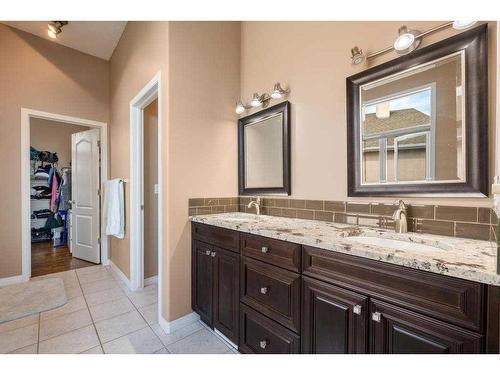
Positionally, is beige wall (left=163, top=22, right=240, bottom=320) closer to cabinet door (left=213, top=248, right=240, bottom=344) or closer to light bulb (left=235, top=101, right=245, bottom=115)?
light bulb (left=235, top=101, right=245, bottom=115)

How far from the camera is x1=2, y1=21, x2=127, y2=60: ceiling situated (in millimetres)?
2717

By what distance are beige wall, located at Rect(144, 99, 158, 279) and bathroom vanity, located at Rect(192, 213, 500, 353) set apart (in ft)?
4.45

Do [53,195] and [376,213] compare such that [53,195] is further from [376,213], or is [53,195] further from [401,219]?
[401,219]

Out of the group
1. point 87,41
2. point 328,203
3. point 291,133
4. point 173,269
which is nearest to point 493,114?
point 328,203

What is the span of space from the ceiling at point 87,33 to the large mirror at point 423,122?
9.83 ft

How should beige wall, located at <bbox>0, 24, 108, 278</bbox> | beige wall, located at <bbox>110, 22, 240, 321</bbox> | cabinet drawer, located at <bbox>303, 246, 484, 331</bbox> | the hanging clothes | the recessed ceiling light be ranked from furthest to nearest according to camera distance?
1. the hanging clothes
2. beige wall, located at <bbox>0, 24, 108, 278</bbox>
3. beige wall, located at <bbox>110, 22, 240, 321</bbox>
4. the recessed ceiling light
5. cabinet drawer, located at <bbox>303, 246, 484, 331</bbox>

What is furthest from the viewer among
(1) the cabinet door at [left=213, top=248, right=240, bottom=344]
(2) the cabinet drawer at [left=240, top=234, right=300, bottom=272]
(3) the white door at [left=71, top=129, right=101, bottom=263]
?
(3) the white door at [left=71, top=129, right=101, bottom=263]

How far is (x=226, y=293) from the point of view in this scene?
1576 mm

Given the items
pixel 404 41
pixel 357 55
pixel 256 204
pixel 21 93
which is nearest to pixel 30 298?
pixel 21 93

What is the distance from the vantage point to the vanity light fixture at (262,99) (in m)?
1.85

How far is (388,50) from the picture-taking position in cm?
131

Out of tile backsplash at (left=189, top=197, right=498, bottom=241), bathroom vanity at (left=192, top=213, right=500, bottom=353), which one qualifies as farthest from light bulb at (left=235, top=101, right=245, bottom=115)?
bathroom vanity at (left=192, top=213, right=500, bottom=353)
